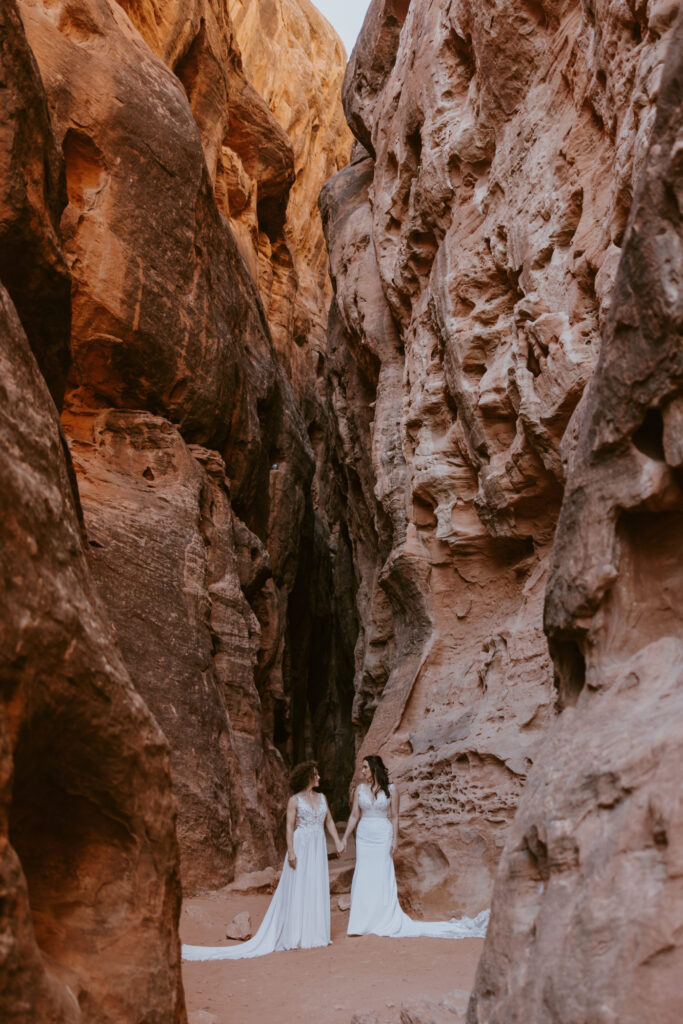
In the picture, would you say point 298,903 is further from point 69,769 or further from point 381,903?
point 69,769

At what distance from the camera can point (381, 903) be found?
805cm

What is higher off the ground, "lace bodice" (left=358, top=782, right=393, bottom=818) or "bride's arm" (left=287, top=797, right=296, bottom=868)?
"lace bodice" (left=358, top=782, right=393, bottom=818)

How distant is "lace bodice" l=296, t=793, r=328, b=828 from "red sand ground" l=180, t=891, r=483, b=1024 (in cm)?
105

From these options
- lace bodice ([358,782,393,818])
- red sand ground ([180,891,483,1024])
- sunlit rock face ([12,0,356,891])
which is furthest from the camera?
sunlit rock face ([12,0,356,891])

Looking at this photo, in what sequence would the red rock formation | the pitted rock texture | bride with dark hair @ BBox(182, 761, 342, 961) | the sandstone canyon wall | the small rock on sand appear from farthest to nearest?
the small rock on sand → bride with dark hair @ BBox(182, 761, 342, 961) → the red rock formation → the sandstone canyon wall → the pitted rock texture

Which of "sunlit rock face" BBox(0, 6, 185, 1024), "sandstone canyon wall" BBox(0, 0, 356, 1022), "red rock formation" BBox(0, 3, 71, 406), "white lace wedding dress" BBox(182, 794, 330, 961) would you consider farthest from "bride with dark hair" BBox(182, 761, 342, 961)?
"red rock formation" BBox(0, 3, 71, 406)

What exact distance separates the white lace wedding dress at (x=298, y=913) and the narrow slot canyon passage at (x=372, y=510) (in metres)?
0.16

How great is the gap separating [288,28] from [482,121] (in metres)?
23.7

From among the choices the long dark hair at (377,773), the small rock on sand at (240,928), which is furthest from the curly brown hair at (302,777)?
the small rock on sand at (240,928)

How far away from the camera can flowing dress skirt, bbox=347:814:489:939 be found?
776 centimetres

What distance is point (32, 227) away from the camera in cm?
621

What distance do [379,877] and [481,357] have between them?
6.18m

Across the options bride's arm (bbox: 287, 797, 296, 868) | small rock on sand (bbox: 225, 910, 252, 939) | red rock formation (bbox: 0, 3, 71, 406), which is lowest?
small rock on sand (bbox: 225, 910, 252, 939)

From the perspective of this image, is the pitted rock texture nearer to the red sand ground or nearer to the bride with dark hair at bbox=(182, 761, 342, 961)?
the red sand ground
